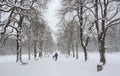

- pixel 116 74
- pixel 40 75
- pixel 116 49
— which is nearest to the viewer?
pixel 116 74

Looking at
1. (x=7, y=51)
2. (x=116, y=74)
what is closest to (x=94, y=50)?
(x=7, y=51)

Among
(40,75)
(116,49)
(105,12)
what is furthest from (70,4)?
(116,49)

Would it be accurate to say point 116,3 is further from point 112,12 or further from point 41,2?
point 41,2

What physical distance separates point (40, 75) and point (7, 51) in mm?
135577

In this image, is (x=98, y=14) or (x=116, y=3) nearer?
(x=116, y=3)

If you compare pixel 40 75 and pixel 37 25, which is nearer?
pixel 40 75

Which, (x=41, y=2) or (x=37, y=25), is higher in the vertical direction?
(x=41, y=2)

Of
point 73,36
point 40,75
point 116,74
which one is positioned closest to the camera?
point 116,74

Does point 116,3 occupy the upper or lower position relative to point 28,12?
A: upper

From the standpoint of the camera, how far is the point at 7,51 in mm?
145375

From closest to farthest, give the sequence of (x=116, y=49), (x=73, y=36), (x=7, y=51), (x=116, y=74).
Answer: (x=116, y=74) < (x=73, y=36) < (x=116, y=49) < (x=7, y=51)

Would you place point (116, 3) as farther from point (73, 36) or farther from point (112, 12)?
point (73, 36)

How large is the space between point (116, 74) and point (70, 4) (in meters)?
11.6

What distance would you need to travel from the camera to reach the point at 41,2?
23.4m
